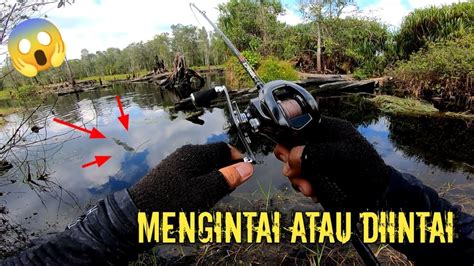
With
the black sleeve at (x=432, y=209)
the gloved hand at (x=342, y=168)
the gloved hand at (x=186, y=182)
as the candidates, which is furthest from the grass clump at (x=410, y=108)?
the gloved hand at (x=186, y=182)

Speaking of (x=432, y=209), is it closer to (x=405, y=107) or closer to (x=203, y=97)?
(x=203, y=97)

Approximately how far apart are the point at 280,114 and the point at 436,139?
23.3 feet

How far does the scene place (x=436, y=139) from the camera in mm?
7000

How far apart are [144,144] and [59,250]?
786 centimetres

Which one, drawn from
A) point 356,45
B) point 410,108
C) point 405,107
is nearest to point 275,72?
point 356,45

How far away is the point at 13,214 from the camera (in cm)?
535

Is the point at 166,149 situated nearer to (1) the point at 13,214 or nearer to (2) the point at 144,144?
(2) the point at 144,144

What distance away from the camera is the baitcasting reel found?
162 centimetres

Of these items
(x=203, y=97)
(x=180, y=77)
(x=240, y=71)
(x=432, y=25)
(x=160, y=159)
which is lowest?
(x=160, y=159)

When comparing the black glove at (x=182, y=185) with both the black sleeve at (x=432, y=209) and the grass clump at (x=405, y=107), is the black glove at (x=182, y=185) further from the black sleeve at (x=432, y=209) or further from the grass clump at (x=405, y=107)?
the grass clump at (x=405, y=107)

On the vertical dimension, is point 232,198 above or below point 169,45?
below

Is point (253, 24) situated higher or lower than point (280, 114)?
higher

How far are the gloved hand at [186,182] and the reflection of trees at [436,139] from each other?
5840 mm

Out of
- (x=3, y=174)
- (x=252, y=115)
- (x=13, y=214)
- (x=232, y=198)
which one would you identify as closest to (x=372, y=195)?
(x=252, y=115)
